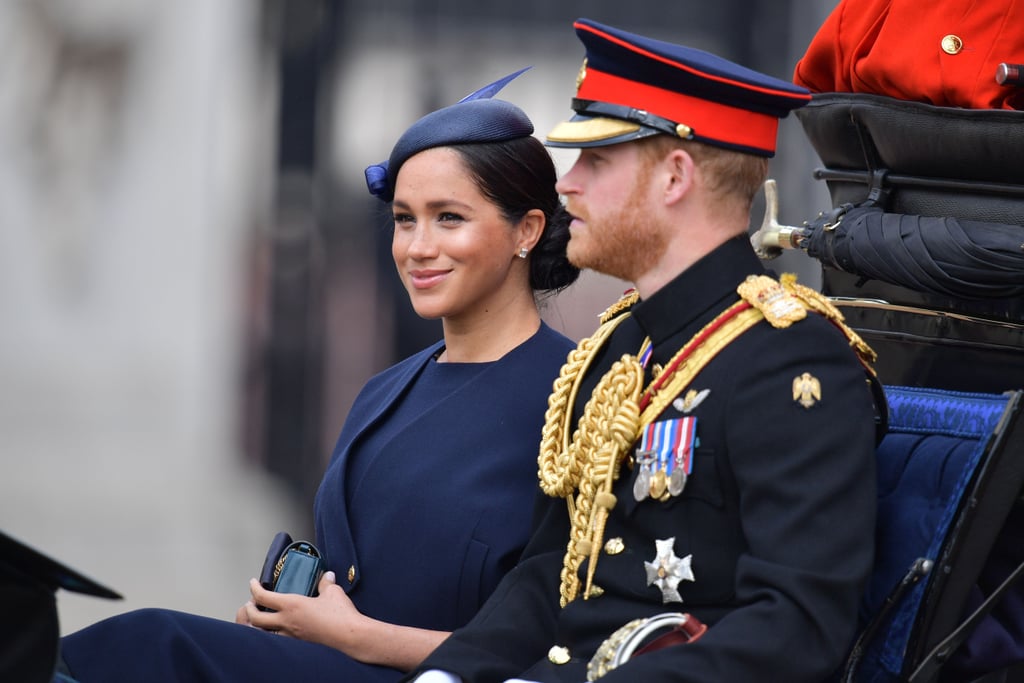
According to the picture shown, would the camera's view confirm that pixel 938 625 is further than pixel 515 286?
No

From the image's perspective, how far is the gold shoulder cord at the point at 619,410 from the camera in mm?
2354

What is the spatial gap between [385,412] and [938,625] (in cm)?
122

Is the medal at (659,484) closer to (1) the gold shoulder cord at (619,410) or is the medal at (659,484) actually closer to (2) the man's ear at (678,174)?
(1) the gold shoulder cord at (619,410)

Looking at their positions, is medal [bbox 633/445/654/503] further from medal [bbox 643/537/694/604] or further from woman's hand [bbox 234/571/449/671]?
woman's hand [bbox 234/571/449/671]

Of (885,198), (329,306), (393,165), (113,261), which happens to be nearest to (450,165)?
(393,165)

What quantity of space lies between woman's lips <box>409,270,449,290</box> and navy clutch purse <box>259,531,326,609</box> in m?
0.53

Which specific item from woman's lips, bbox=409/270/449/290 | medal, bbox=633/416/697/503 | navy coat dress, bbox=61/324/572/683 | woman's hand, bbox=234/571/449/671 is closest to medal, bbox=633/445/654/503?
medal, bbox=633/416/697/503

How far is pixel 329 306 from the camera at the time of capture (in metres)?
6.86

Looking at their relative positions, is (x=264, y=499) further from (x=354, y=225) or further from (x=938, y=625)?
(x=938, y=625)

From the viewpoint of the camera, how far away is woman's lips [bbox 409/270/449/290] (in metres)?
3.01

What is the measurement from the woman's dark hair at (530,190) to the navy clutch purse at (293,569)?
69 cm

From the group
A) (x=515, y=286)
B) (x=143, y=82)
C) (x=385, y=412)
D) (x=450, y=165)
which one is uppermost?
(x=143, y=82)

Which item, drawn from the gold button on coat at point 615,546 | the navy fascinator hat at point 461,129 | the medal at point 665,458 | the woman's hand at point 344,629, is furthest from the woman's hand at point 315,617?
the navy fascinator hat at point 461,129

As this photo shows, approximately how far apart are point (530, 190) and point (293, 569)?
852 millimetres
